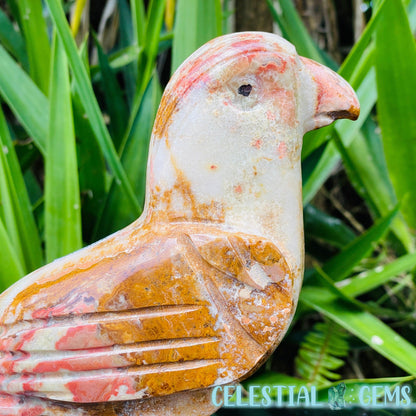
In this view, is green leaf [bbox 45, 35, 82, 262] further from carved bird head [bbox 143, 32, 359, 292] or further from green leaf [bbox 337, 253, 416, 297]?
green leaf [bbox 337, 253, 416, 297]

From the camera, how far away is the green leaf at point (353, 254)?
87cm

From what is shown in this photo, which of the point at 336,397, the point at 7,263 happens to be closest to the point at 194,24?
the point at 7,263

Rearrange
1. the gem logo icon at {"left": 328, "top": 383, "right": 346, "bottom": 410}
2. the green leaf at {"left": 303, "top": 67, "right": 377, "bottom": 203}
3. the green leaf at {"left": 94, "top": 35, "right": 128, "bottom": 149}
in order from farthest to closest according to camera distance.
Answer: the green leaf at {"left": 94, "top": 35, "right": 128, "bottom": 149} → the green leaf at {"left": 303, "top": 67, "right": 377, "bottom": 203} → the gem logo icon at {"left": 328, "top": 383, "right": 346, "bottom": 410}

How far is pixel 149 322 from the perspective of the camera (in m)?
0.57

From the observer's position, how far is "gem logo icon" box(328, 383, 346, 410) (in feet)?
2.41

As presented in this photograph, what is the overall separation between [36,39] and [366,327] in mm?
732

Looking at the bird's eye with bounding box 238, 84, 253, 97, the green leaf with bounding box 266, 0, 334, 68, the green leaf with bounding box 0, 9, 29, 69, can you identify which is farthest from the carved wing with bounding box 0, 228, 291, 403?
the green leaf with bounding box 0, 9, 29, 69

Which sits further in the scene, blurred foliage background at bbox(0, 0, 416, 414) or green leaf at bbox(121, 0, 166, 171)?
green leaf at bbox(121, 0, 166, 171)

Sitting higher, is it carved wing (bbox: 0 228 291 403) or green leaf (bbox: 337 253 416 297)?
green leaf (bbox: 337 253 416 297)

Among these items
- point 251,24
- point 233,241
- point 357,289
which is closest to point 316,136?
point 357,289

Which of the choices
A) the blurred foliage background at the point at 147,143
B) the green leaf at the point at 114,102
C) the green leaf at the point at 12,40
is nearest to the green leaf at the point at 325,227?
the blurred foliage background at the point at 147,143

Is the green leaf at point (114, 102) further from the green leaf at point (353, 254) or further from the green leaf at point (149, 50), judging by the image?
the green leaf at point (353, 254)

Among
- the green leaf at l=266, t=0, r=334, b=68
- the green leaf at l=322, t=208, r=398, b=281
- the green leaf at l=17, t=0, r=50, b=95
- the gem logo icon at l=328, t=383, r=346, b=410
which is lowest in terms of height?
the gem logo icon at l=328, t=383, r=346, b=410

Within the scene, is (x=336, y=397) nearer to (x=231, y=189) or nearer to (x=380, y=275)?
(x=380, y=275)
